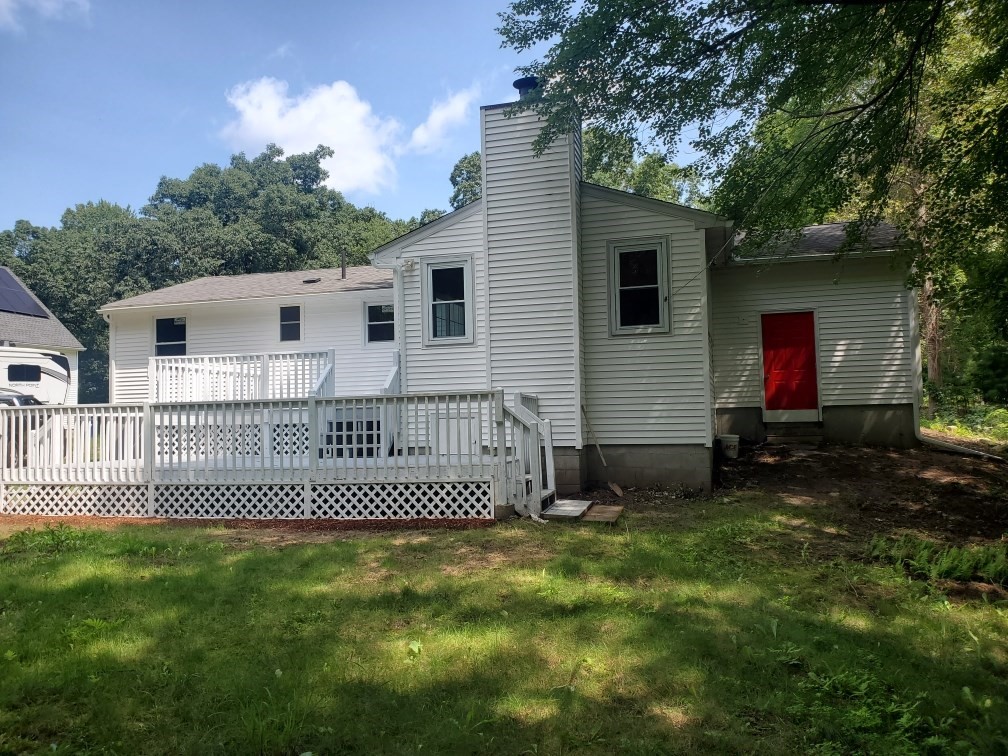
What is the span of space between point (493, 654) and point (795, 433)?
983cm

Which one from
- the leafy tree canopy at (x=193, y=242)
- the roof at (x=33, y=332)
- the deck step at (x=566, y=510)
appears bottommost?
the deck step at (x=566, y=510)

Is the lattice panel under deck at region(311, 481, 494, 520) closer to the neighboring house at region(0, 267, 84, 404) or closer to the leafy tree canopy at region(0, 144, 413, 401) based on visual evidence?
the neighboring house at region(0, 267, 84, 404)

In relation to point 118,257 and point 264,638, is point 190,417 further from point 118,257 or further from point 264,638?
point 118,257

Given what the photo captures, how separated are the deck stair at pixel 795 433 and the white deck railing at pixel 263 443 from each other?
226 inches

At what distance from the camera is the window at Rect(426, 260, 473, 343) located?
9312mm

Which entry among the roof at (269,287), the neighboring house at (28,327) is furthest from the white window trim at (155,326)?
the neighboring house at (28,327)

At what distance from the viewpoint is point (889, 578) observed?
15.3ft

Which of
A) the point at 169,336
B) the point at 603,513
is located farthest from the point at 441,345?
the point at 169,336

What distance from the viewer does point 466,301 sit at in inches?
367

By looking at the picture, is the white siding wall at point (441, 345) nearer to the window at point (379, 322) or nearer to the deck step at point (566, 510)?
the deck step at point (566, 510)

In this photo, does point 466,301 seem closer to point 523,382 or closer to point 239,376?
point 523,382

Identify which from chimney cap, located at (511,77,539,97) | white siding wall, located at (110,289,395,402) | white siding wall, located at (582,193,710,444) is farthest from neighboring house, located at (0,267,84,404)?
white siding wall, located at (582,193,710,444)

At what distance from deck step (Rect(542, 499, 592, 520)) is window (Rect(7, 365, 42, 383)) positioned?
15.1 meters

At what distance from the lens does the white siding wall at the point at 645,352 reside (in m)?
8.46
